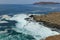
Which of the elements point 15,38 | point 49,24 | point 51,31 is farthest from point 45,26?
point 15,38

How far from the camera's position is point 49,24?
84.2 feet

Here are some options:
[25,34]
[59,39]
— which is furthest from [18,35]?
[59,39]

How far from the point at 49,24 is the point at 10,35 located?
21.7 ft

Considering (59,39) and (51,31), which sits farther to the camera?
(51,31)

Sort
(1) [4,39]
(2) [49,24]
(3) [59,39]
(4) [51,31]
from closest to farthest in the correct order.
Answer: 1. (3) [59,39]
2. (1) [4,39]
3. (4) [51,31]
4. (2) [49,24]

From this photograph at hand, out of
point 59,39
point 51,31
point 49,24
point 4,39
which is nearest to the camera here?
point 59,39

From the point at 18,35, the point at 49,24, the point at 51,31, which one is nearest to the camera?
the point at 18,35

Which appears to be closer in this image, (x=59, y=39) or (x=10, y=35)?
(x=59, y=39)

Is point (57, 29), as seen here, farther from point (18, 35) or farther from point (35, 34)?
point (18, 35)

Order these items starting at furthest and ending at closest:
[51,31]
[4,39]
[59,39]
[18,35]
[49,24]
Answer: [49,24]
[51,31]
[18,35]
[4,39]
[59,39]

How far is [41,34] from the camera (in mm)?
21875

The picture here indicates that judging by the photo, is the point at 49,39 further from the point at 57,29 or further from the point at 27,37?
the point at 57,29

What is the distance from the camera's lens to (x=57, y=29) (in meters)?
23.3

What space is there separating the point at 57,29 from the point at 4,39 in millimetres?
7339
